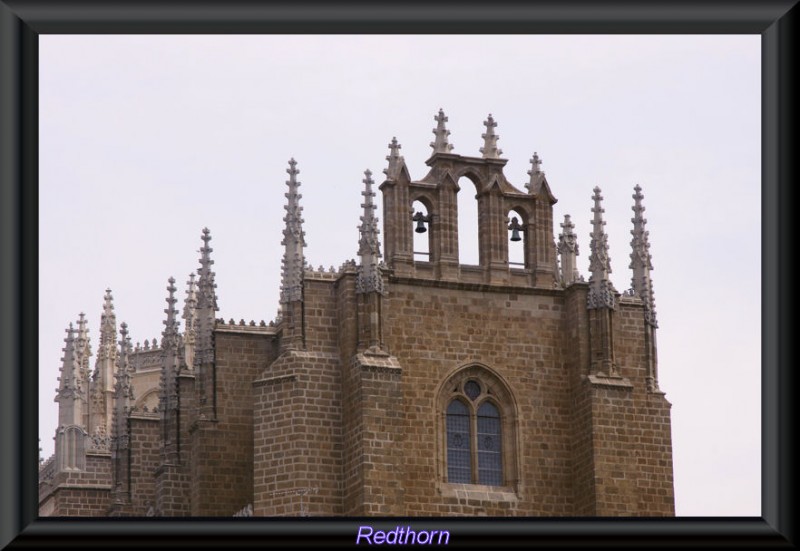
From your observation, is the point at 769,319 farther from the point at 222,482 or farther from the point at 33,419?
the point at 222,482

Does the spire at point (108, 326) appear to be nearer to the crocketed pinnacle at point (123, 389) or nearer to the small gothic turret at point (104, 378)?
the small gothic turret at point (104, 378)

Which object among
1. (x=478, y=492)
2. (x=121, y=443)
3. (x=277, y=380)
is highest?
(x=277, y=380)

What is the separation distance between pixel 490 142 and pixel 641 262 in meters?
5.60

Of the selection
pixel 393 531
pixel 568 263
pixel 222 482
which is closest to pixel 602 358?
pixel 568 263

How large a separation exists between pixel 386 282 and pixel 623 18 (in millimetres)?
37620

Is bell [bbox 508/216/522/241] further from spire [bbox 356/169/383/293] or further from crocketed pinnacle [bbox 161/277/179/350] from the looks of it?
crocketed pinnacle [bbox 161/277/179/350]

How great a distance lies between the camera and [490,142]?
179ft

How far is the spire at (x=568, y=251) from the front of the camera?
179 ft

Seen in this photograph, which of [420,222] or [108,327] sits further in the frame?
[108,327]

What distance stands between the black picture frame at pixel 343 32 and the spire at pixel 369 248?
36.7m

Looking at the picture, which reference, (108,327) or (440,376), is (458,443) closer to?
(440,376)

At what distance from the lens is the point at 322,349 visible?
169ft

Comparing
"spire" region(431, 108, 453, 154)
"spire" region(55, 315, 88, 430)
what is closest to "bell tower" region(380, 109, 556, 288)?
"spire" region(431, 108, 453, 154)

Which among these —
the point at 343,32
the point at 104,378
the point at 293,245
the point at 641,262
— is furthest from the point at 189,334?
the point at 343,32
